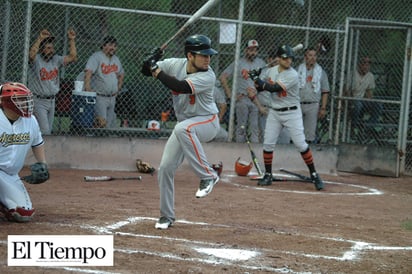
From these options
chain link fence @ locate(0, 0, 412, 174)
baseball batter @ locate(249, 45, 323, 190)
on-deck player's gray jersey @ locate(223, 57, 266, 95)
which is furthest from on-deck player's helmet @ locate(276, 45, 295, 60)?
on-deck player's gray jersey @ locate(223, 57, 266, 95)

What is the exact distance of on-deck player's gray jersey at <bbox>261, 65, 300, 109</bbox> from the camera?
10.6 metres

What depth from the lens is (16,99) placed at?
22.5ft

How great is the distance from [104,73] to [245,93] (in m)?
2.45

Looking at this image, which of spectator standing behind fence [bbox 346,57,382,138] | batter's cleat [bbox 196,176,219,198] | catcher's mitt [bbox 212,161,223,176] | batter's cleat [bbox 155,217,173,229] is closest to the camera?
batter's cleat [bbox 155,217,173,229]

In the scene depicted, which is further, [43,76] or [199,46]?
[43,76]

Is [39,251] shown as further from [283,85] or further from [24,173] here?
A: [283,85]

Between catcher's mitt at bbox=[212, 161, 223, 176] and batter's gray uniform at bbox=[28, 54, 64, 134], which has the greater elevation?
batter's gray uniform at bbox=[28, 54, 64, 134]

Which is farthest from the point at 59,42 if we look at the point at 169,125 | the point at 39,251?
the point at 39,251

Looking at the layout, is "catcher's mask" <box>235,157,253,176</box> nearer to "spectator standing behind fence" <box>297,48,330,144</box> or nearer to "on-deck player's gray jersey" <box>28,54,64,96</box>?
"spectator standing behind fence" <box>297,48,330,144</box>

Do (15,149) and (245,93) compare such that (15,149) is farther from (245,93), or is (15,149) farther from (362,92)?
(362,92)

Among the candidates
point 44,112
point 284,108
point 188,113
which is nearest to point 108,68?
point 44,112

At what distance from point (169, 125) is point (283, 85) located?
376cm

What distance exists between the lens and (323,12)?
52.4 feet

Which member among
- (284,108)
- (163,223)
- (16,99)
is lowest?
(163,223)
